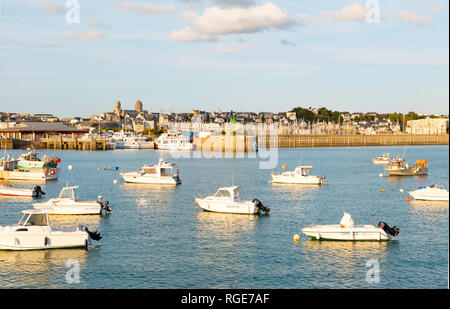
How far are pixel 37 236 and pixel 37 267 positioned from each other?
2521mm

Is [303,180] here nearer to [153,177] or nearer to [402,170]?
→ [153,177]

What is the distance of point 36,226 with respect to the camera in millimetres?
28578

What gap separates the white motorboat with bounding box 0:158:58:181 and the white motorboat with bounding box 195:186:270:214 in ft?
104

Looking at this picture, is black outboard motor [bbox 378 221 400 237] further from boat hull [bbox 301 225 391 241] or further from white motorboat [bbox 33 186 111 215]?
white motorboat [bbox 33 186 111 215]

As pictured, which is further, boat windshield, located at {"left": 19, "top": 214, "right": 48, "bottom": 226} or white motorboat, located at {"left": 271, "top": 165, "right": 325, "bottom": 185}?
white motorboat, located at {"left": 271, "top": 165, "right": 325, "bottom": 185}

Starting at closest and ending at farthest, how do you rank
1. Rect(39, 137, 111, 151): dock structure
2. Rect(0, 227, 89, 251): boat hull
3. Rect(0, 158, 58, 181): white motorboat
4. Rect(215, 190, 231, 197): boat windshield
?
Rect(0, 227, 89, 251): boat hull
Rect(215, 190, 231, 197): boat windshield
Rect(0, 158, 58, 181): white motorboat
Rect(39, 137, 111, 151): dock structure

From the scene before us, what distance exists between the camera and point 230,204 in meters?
39.8

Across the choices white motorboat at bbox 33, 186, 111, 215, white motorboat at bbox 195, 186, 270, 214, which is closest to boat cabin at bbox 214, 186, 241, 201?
white motorboat at bbox 195, 186, 270, 214

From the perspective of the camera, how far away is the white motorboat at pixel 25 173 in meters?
65.4

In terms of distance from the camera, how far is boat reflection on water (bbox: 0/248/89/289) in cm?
2409

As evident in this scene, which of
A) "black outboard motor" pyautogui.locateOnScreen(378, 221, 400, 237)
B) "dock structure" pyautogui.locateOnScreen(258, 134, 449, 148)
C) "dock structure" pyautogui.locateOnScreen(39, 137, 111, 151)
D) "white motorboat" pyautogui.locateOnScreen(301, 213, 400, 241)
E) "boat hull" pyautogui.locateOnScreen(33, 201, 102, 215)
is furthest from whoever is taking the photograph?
"dock structure" pyautogui.locateOnScreen(258, 134, 449, 148)

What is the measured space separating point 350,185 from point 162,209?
2701 cm

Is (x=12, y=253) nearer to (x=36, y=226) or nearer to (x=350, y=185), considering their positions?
(x=36, y=226)
